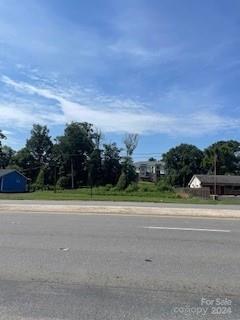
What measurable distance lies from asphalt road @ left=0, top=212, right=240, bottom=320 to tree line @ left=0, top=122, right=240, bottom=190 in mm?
94865

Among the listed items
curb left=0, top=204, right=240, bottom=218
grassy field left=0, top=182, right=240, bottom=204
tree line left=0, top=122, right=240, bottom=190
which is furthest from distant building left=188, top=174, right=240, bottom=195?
curb left=0, top=204, right=240, bottom=218

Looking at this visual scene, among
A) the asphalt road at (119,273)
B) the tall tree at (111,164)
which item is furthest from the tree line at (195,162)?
the asphalt road at (119,273)

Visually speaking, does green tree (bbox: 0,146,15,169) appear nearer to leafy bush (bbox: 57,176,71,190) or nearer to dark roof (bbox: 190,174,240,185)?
leafy bush (bbox: 57,176,71,190)

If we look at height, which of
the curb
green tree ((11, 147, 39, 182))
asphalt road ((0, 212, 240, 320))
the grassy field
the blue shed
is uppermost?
green tree ((11, 147, 39, 182))

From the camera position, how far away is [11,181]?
281ft

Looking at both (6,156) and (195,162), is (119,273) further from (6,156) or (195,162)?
(195,162)

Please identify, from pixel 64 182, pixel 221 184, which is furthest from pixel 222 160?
pixel 64 182

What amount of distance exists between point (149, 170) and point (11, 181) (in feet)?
303

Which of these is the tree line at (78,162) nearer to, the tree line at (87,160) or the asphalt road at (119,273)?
the tree line at (87,160)

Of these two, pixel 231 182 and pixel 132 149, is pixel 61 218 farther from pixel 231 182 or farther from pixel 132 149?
A: pixel 132 149

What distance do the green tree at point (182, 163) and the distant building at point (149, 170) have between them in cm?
Result: 1890

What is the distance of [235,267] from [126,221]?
723 centimetres

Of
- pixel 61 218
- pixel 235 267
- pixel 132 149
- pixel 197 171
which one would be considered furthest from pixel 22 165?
pixel 235 267

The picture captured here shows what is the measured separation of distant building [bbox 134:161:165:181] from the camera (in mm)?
154225
